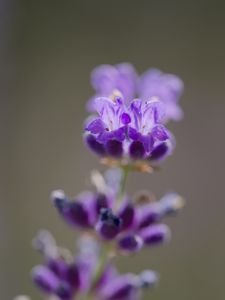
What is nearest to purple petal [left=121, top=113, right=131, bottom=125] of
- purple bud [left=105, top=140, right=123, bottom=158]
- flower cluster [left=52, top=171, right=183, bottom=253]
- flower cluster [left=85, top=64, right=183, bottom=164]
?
flower cluster [left=85, top=64, right=183, bottom=164]

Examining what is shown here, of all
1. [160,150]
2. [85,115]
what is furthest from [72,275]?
[85,115]

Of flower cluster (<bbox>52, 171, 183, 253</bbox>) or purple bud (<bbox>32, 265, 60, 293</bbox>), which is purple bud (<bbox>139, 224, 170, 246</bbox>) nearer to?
flower cluster (<bbox>52, 171, 183, 253</bbox>)

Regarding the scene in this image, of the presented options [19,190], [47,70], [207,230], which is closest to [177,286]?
[207,230]

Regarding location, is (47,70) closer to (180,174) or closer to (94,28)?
(94,28)

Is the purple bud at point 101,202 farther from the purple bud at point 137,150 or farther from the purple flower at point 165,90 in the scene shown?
the purple flower at point 165,90

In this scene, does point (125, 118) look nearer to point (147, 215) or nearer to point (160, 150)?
point (160, 150)

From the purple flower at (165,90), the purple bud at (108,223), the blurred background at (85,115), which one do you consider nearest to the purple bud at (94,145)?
the purple bud at (108,223)
